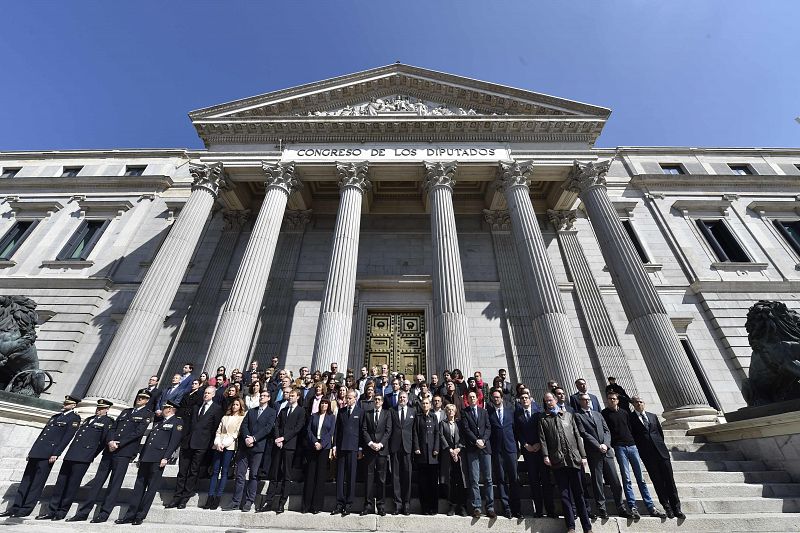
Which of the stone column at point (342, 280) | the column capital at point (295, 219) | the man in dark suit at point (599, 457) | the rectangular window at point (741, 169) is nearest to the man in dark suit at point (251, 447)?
the stone column at point (342, 280)

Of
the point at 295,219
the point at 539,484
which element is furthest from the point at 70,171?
the point at 539,484

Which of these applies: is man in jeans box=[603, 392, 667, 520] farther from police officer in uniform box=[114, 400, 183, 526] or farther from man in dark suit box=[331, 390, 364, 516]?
police officer in uniform box=[114, 400, 183, 526]

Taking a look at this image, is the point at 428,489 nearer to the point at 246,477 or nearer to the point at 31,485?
the point at 246,477

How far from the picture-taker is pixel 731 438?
763cm

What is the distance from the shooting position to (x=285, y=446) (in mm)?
5613

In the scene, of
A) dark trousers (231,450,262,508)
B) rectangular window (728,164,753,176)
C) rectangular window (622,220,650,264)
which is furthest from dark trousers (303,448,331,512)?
rectangular window (728,164,753,176)

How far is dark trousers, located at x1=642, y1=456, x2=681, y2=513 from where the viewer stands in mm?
5039

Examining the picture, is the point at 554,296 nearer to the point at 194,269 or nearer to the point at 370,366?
the point at 370,366

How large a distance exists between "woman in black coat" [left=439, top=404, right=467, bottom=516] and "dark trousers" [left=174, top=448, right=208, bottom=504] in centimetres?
387

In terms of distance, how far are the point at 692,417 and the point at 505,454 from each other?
710cm

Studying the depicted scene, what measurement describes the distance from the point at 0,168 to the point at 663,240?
38.0 metres

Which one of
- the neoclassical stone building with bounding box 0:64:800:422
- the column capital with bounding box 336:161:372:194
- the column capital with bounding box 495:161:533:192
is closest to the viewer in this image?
the neoclassical stone building with bounding box 0:64:800:422

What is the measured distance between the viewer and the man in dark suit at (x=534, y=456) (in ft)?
17.0

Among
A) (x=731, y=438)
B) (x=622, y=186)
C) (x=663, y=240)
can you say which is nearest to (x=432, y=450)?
(x=731, y=438)
